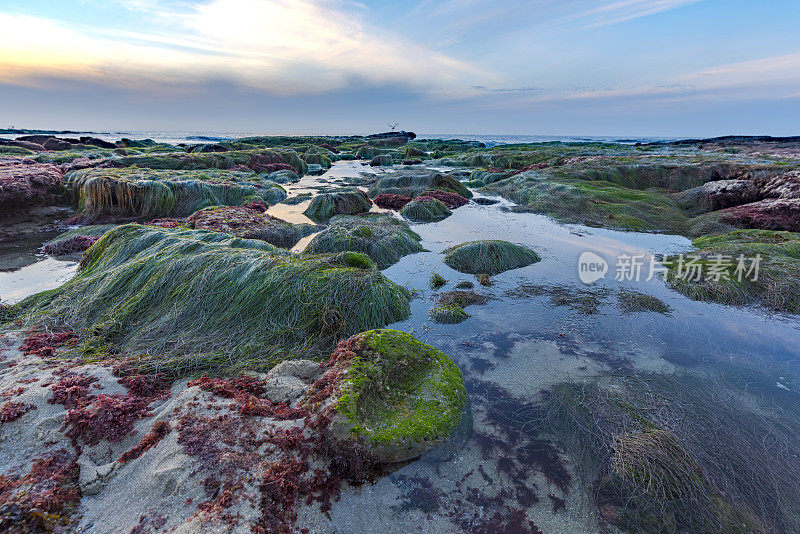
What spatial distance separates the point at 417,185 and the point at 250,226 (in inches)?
420

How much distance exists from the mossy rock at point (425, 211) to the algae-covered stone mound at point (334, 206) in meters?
2.09

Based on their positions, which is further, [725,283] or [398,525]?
[725,283]

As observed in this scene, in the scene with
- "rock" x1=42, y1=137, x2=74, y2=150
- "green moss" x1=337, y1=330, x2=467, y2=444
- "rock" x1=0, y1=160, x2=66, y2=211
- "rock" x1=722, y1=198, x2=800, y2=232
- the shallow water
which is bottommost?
the shallow water

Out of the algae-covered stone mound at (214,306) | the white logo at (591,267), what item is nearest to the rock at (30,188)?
the algae-covered stone mound at (214,306)

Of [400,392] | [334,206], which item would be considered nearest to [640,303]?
[400,392]

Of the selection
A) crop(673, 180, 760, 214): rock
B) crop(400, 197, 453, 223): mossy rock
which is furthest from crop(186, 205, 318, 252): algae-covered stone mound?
crop(673, 180, 760, 214): rock

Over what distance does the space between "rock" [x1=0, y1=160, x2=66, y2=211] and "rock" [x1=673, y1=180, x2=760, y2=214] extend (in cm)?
2621

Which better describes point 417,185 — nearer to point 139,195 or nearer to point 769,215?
point 139,195

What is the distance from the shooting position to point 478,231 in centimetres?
1123

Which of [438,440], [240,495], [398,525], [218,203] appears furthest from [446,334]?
[218,203]

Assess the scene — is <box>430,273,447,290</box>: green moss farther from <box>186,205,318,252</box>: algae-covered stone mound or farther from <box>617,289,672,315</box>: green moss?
<box>186,205,318,252</box>: algae-covered stone mound

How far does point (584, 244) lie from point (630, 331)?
17.1ft

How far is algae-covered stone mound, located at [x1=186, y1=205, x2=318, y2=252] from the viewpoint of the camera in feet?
31.1

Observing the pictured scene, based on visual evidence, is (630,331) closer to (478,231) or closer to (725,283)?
(725,283)
